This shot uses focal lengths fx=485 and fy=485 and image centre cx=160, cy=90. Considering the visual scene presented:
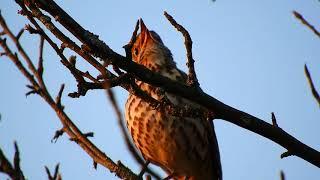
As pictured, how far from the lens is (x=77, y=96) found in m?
2.62

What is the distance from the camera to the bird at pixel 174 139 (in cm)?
529

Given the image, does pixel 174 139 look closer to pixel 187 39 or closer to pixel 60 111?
pixel 60 111

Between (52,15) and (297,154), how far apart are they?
1483mm

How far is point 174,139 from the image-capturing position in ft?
17.5

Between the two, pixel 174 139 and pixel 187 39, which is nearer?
pixel 187 39

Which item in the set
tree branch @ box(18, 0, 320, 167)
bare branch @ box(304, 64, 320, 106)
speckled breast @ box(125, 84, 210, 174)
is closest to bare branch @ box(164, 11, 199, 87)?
tree branch @ box(18, 0, 320, 167)

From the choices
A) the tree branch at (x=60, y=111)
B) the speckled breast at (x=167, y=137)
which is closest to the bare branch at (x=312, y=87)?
the tree branch at (x=60, y=111)

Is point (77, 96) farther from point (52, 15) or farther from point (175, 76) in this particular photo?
point (175, 76)

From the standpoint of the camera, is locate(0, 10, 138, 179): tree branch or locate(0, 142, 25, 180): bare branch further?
locate(0, 10, 138, 179): tree branch

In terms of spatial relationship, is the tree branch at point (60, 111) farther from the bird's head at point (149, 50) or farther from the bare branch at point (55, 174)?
the bird's head at point (149, 50)

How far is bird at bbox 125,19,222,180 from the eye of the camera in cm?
529

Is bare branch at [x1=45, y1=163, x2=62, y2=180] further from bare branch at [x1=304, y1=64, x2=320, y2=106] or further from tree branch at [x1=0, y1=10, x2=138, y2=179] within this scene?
bare branch at [x1=304, y1=64, x2=320, y2=106]

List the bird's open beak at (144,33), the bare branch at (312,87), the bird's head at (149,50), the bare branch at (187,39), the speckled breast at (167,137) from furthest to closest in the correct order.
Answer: the bird's open beak at (144,33) < the bird's head at (149,50) < the speckled breast at (167,137) < the bare branch at (187,39) < the bare branch at (312,87)

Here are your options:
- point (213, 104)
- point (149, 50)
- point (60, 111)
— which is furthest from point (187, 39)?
point (149, 50)
